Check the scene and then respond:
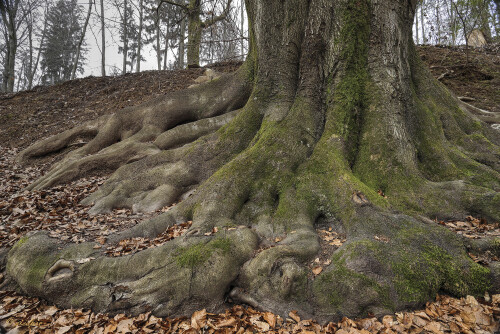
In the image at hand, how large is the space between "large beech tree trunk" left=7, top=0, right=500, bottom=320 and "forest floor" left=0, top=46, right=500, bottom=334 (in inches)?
5.2

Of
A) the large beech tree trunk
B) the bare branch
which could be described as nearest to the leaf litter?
the large beech tree trunk

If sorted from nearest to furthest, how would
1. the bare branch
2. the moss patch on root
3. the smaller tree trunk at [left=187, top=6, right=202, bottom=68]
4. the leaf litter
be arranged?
the leaf litter → the moss patch on root → the bare branch → the smaller tree trunk at [left=187, top=6, right=202, bottom=68]

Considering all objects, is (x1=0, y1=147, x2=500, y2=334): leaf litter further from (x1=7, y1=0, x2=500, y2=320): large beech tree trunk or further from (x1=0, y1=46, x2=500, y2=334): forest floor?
(x1=7, y1=0, x2=500, y2=320): large beech tree trunk

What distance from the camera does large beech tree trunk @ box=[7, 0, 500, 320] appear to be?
2.91 meters

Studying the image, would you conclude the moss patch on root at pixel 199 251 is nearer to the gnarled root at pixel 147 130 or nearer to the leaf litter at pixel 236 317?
the leaf litter at pixel 236 317

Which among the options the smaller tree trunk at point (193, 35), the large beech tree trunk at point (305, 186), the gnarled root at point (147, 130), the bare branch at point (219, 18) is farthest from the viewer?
the smaller tree trunk at point (193, 35)

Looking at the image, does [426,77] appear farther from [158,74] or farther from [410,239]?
[158,74]

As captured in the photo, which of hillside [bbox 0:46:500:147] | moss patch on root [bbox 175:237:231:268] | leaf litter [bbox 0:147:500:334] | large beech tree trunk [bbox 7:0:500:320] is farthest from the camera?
hillside [bbox 0:46:500:147]

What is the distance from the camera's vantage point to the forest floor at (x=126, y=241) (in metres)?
2.57

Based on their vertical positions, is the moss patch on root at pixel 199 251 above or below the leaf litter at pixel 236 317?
above

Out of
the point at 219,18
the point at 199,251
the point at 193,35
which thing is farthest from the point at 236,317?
the point at 193,35

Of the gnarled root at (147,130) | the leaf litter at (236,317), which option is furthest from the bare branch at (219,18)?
the leaf litter at (236,317)

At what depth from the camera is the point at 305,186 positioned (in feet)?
13.6

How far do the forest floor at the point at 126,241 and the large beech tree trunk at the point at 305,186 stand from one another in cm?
13
